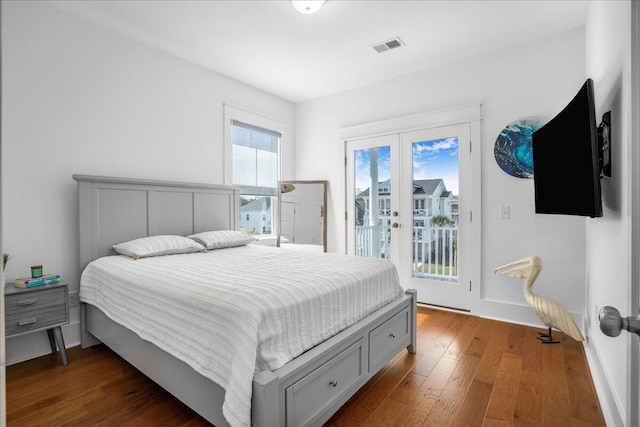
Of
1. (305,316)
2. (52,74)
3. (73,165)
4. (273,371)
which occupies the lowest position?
(273,371)

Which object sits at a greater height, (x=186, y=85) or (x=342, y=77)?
(x=342, y=77)

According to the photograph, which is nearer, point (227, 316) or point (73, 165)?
point (227, 316)

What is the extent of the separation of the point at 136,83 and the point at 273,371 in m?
2.95

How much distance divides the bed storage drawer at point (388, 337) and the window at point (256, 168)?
8.01 feet

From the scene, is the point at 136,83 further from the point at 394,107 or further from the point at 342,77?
the point at 394,107

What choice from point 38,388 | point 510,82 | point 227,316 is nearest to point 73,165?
point 38,388

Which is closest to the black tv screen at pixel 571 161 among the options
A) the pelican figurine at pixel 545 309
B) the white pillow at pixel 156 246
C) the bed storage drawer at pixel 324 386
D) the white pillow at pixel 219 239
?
the pelican figurine at pixel 545 309

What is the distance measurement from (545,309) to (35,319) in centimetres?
367

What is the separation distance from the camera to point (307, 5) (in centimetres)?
262

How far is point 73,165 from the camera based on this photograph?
2.80 m

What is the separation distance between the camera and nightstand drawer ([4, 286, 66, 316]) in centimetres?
222

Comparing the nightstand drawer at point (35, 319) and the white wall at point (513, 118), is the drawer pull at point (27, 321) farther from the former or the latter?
the white wall at point (513, 118)

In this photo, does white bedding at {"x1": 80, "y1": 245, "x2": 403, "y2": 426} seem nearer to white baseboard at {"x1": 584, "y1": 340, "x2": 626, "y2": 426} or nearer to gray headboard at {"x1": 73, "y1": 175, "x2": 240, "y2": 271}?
gray headboard at {"x1": 73, "y1": 175, "x2": 240, "y2": 271}

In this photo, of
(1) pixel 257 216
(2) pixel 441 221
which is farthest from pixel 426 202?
(1) pixel 257 216
